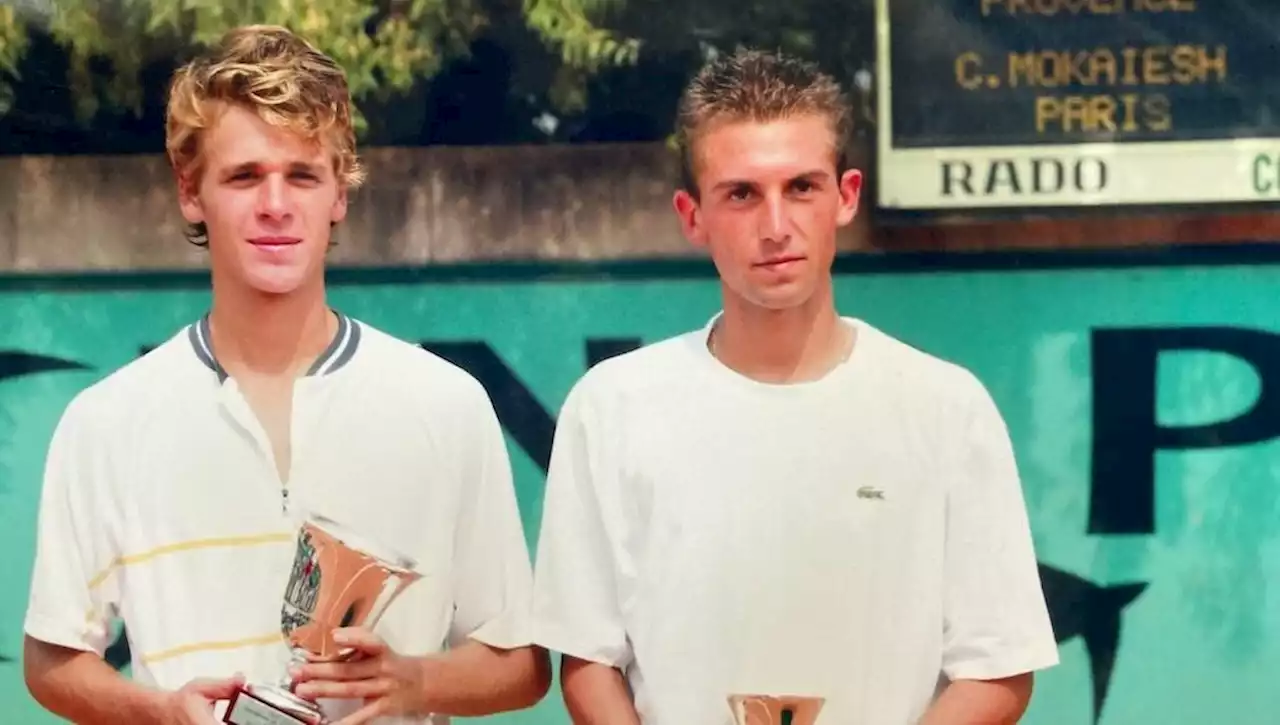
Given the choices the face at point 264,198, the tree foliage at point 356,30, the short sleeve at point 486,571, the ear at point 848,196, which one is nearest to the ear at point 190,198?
the face at point 264,198

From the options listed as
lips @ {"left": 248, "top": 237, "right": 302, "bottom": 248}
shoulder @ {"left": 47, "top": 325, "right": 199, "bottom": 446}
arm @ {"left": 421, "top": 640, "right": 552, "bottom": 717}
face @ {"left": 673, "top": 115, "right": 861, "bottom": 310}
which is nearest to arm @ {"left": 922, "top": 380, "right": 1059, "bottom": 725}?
face @ {"left": 673, "top": 115, "right": 861, "bottom": 310}

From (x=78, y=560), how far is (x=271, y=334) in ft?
1.19

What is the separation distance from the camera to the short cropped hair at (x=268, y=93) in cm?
176

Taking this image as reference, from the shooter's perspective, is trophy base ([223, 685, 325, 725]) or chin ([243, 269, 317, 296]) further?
chin ([243, 269, 317, 296])

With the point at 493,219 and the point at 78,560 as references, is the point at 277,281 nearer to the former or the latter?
the point at 493,219

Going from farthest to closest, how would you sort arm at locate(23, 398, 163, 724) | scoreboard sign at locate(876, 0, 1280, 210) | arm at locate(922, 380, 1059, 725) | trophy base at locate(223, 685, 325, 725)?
1. scoreboard sign at locate(876, 0, 1280, 210)
2. arm at locate(23, 398, 163, 724)
3. arm at locate(922, 380, 1059, 725)
4. trophy base at locate(223, 685, 325, 725)

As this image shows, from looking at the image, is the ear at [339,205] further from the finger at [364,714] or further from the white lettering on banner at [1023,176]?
the white lettering on banner at [1023,176]

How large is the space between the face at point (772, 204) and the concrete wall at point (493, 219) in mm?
199

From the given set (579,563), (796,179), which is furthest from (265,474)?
(796,179)

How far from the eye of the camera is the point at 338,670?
1642 mm

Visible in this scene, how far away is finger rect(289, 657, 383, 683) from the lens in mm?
1612

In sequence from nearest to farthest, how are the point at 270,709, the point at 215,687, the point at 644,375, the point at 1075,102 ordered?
the point at 270,709 < the point at 215,687 < the point at 644,375 < the point at 1075,102

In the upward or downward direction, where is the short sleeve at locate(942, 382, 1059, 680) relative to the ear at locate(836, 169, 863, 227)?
downward

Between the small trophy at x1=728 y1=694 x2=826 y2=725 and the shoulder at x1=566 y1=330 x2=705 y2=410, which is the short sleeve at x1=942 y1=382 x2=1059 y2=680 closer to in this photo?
the small trophy at x1=728 y1=694 x2=826 y2=725
